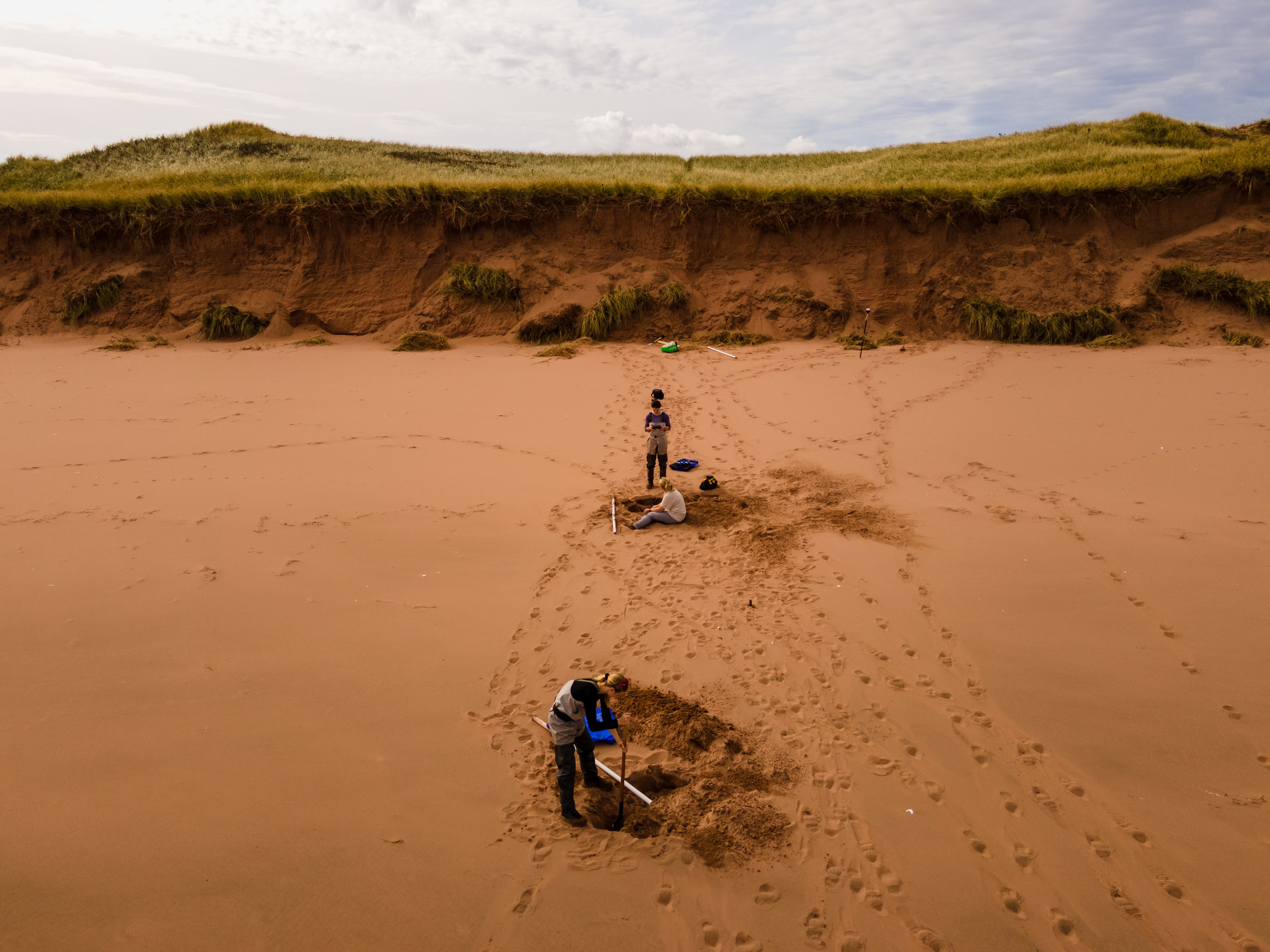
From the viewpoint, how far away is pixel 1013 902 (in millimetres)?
3682

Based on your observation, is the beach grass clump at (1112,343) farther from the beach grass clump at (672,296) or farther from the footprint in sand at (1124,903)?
the footprint in sand at (1124,903)

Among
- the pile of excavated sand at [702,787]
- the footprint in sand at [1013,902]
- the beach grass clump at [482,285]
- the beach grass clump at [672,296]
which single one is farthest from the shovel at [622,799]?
the beach grass clump at [482,285]

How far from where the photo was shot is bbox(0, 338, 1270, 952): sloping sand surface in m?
3.63

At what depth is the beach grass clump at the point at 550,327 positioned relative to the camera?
48.1ft

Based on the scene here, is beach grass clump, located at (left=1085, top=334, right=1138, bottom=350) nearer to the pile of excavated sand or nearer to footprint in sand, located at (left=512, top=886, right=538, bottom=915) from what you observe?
the pile of excavated sand

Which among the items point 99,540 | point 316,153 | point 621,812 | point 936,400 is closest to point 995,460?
point 936,400

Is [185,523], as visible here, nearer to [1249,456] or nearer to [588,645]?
[588,645]

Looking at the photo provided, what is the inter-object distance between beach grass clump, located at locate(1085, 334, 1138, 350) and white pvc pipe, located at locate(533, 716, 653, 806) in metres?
12.7

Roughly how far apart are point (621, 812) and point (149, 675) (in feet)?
11.6

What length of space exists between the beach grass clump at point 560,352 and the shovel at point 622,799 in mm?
10155

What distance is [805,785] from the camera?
4.40 m

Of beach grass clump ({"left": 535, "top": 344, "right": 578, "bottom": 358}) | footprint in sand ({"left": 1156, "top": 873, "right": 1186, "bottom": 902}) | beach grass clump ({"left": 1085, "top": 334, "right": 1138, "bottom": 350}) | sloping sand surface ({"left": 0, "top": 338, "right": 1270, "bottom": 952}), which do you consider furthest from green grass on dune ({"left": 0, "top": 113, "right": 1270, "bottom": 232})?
footprint in sand ({"left": 1156, "top": 873, "right": 1186, "bottom": 902})

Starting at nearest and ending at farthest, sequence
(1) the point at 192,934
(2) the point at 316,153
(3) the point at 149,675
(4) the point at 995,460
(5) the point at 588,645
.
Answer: (1) the point at 192,934, (3) the point at 149,675, (5) the point at 588,645, (4) the point at 995,460, (2) the point at 316,153

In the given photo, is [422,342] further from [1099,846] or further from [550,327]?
[1099,846]
